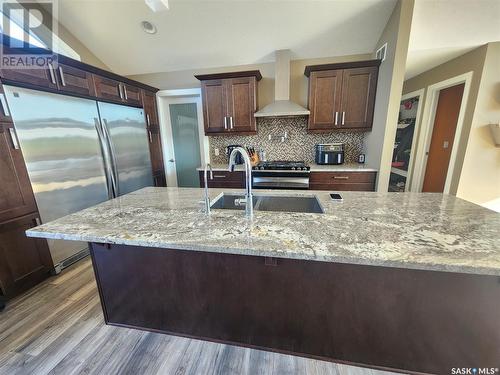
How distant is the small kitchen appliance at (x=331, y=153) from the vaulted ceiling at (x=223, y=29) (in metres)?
1.32

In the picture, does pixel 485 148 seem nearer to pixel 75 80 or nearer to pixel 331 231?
pixel 331 231

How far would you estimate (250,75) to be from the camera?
307cm

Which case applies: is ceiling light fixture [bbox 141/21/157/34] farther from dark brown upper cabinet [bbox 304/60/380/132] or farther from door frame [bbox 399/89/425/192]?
door frame [bbox 399/89/425/192]

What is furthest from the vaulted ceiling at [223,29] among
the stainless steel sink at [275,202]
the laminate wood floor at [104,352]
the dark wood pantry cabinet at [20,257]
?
the laminate wood floor at [104,352]

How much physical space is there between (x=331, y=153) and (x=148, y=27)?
3040 millimetres

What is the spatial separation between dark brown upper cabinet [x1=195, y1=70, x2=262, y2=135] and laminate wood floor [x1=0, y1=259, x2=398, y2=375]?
2.68 meters

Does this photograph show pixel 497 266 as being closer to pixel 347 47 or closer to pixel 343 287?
pixel 343 287

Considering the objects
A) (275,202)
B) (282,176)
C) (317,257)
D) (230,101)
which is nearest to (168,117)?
(230,101)

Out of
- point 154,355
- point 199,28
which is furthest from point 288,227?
point 199,28

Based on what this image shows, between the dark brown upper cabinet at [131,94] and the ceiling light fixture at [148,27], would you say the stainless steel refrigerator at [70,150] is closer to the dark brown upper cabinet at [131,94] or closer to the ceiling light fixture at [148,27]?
the dark brown upper cabinet at [131,94]

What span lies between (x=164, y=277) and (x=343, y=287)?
41.6 inches

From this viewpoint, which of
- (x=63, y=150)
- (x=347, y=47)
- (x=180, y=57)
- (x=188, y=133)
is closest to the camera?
(x=63, y=150)

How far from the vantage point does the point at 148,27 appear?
2.80m

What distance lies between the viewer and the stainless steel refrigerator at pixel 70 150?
72.8 inches
